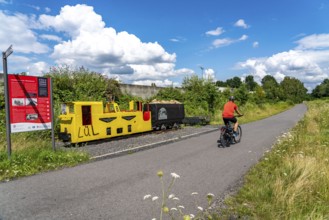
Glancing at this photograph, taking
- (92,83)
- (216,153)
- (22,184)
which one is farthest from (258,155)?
(92,83)

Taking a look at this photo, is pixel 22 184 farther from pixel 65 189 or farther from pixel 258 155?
pixel 258 155

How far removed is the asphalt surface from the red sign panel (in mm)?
2155

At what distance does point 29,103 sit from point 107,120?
4.40 m

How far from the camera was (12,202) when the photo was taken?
4988 mm

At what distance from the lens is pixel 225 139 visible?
35.2ft

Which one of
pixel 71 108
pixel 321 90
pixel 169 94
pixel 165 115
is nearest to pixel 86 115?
pixel 71 108

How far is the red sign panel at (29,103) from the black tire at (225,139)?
6159 mm

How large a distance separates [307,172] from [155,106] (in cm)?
1092

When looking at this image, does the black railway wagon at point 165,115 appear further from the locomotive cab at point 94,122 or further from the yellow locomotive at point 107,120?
the locomotive cab at point 94,122

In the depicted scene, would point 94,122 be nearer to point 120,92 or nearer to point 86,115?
point 86,115

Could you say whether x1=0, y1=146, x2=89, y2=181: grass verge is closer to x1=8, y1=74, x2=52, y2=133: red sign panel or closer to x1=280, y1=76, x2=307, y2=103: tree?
x1=8, y1=74, x2=52, y2=133: red sign panel

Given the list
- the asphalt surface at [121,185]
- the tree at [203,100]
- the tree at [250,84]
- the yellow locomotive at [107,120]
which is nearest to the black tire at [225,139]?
the asphalt surface at [121,185]

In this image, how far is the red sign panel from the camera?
794 cm

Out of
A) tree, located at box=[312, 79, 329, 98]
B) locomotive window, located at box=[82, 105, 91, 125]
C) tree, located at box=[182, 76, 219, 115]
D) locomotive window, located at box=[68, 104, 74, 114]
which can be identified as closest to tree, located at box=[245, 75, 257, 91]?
tree, located at box=[182, 76, 219, 115]
